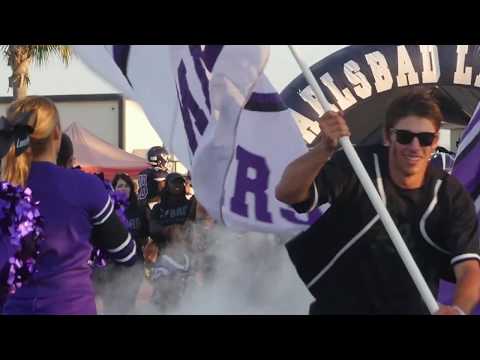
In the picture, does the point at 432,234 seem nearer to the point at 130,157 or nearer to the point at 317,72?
the point at 317,72

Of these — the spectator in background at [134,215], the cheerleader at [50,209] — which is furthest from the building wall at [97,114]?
the cheerleader at [50,209]

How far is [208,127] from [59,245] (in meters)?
0.69

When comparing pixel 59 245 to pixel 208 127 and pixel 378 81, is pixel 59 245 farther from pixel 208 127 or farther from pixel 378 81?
pixel 378 81

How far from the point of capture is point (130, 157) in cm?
1475

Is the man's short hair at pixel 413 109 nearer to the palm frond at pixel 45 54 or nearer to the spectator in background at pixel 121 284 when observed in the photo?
the spectator in background at pixel 121 284

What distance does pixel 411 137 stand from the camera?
276cm

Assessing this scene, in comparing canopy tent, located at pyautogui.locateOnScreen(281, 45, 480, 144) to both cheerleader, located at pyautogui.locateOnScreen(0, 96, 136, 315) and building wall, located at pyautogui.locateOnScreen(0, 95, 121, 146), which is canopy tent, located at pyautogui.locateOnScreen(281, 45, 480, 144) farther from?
building wall, located at pyautogui.locateOnScreen(0, 95, 121, 146)

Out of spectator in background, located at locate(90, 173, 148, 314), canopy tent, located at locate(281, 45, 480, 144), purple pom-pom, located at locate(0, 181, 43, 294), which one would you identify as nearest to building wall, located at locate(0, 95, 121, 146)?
spectator in background, located at locate(90, 173, 148, 314)

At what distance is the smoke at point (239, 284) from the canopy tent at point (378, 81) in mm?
963

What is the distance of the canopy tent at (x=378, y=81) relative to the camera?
5672 millimetres

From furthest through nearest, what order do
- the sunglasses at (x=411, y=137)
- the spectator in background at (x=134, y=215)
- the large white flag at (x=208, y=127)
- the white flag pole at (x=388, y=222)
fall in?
the spectator in background at (x=134, y=215)
the large white flag at (x=208, y=127)
the sunglasses at (x=411, y=137)
the white flag pole at (x=388, y=222)
